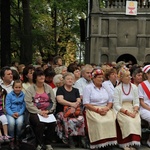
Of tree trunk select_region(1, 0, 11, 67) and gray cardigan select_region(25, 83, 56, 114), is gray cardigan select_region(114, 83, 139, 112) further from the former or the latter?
tree trunk select_region(1, 0, 11, 67)

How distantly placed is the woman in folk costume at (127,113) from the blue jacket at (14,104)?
6.73 feet

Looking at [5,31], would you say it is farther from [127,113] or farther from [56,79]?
[127,113]

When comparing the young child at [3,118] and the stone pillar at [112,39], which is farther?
the stone pillar at [112,39]

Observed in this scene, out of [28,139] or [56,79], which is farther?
[56,79]

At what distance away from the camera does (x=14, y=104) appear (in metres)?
8.96

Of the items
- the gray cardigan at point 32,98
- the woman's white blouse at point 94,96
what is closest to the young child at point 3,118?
the gray cardigan at point 32,98

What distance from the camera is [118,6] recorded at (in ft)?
99.0

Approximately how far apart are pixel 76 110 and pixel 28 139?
1.32 m

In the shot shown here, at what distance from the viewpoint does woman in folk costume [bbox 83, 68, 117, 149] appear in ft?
29.4

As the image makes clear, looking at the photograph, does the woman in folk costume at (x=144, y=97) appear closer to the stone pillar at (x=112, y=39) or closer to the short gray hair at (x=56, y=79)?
the short gray hair at (x=56, y=79)

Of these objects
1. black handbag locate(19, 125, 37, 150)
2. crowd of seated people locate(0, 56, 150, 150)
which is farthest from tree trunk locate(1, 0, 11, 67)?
black handbag locate(19, 125, 37, 150)

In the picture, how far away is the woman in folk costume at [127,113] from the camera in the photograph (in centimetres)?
909

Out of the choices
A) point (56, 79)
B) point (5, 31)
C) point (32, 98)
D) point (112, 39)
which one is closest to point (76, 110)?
point (32, 98)

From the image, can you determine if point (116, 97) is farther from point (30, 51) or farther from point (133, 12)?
point (133, 12)
